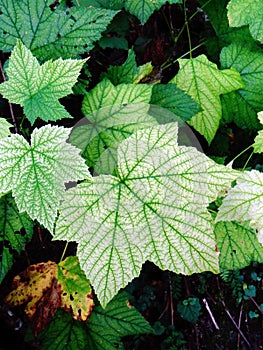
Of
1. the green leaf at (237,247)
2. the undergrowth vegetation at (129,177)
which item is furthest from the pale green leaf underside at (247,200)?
the green leaf at (237,247)

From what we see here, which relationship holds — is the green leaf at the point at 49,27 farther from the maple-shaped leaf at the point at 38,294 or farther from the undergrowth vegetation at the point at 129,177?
the maple-shaped leaf at the point at 38,294

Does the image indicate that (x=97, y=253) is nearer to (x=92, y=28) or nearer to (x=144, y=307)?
(x=92, y=28)

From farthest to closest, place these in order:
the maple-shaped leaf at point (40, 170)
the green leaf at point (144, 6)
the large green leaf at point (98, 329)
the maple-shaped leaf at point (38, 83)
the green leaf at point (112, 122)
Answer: the large green leaf at point (98, 329)
the green leaf at point (144, 6)
the green leaf at point (112, 122)
the maple-shaped leaf at point (38, 83)
the maple-shaped leaf at point (40, 170)

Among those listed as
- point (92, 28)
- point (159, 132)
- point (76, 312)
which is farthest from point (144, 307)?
point (92, 28)

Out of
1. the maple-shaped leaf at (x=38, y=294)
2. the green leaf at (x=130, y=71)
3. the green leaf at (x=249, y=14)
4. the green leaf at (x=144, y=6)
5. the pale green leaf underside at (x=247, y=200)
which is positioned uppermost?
the green leaf at (x=144, y=6)

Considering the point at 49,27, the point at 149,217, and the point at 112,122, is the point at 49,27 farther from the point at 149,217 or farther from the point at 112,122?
the point at 149,217

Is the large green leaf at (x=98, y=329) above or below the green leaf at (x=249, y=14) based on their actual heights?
below

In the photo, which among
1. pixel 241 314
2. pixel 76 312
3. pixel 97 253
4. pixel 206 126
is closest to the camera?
pixel 97 253
